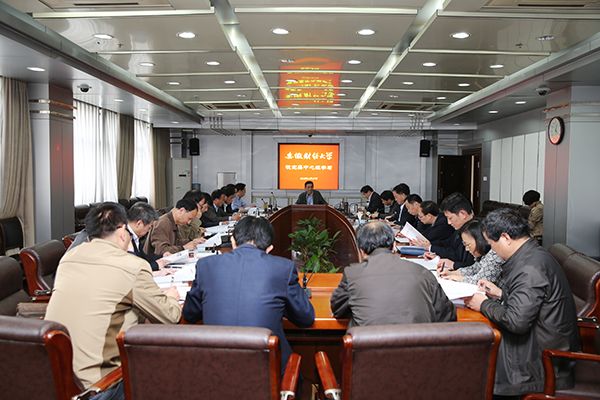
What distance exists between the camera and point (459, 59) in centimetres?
568

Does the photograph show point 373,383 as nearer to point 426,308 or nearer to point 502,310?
point 426,308

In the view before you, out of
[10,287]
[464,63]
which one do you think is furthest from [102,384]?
[464,63]

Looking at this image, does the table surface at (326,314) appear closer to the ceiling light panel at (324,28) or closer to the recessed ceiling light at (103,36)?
the ceiling light panel at (324,28)

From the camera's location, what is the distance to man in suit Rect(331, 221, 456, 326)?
2.04 meters

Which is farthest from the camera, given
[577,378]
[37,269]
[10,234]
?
[10,234]

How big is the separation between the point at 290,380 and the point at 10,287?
1.94 m

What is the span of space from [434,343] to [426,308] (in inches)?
16.2

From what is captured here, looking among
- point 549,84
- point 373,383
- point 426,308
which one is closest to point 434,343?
point 373,383

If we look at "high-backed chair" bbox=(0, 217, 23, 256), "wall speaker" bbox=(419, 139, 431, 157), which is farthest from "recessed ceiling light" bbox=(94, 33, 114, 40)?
"wall speaker" bbox=(419, 139, 431, 157)

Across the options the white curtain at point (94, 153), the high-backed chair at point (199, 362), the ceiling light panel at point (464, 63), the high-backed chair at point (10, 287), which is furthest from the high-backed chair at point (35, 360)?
the white curtain at point (94, 153)

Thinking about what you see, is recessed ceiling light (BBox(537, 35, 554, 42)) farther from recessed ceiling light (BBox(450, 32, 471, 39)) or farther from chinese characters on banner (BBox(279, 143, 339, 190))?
chinese characters on banner (BBox(279, 143, 339, 190))

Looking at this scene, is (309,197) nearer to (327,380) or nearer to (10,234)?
(10,234)

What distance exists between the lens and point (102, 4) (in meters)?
3.88

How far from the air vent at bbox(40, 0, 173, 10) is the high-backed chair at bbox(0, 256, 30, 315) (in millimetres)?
1931
